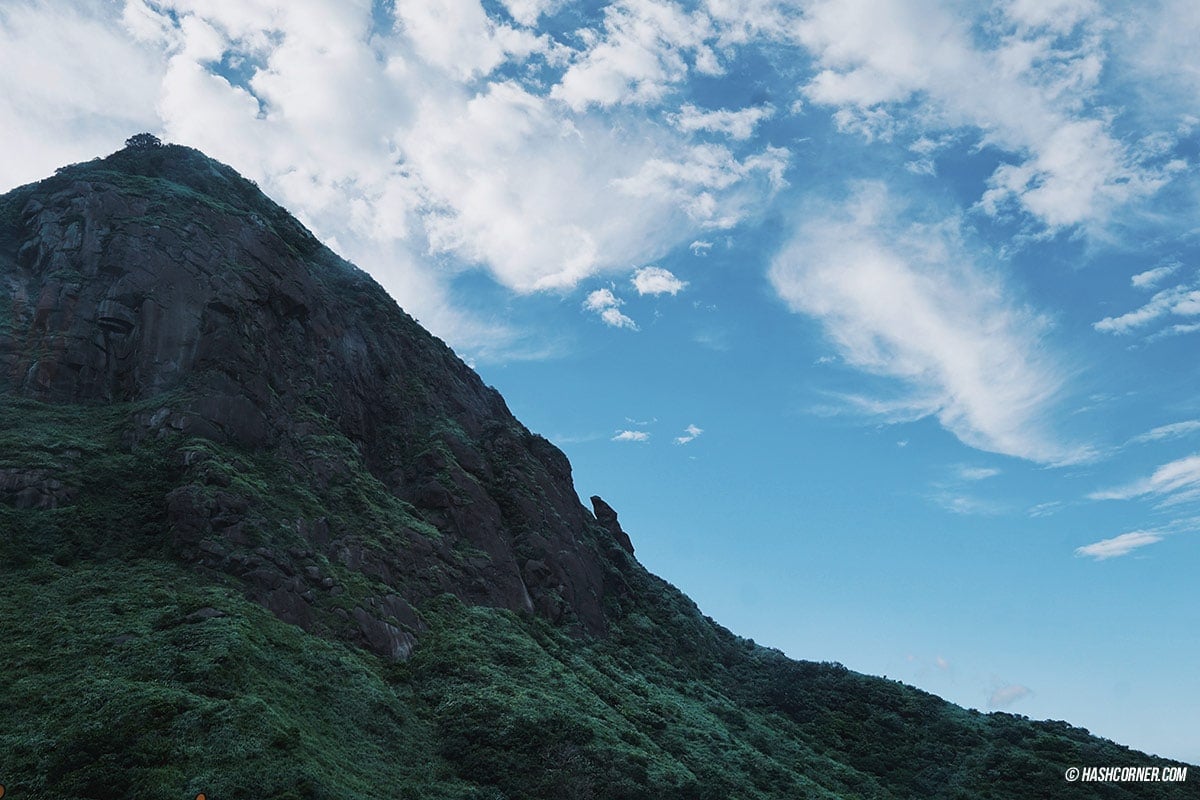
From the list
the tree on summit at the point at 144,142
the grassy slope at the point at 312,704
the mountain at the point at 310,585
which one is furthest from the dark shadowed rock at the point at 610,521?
the tree on summit at the point at 144,142

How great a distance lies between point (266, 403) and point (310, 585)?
14.7m

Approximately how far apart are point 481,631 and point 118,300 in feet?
97.4

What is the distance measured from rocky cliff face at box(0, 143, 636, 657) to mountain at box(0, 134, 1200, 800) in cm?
21

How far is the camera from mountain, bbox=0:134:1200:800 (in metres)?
25.4

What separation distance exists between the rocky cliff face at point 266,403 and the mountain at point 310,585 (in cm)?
21

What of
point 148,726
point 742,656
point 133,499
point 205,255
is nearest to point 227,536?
point 133,499

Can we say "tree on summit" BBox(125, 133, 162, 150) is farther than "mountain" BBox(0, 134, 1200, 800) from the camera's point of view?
Yes

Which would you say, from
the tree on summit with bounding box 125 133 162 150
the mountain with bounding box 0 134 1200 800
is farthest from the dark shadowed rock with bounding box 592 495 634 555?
the tree on summit with bounding box 125 133 162 150

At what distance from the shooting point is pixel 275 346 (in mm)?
52000

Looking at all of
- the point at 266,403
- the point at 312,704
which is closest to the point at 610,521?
the point at 266,403

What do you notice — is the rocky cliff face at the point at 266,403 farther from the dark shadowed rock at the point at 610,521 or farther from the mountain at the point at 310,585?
the dark shadowed rock at the point at 610,521

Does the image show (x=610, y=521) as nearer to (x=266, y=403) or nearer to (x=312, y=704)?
(x=266, y=403)

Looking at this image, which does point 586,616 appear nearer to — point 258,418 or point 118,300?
point 258,418

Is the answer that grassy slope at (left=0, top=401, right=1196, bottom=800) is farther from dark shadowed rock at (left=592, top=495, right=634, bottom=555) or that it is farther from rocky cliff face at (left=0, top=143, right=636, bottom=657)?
dark shadowed rock at (left=592, top=495, right=634, bottom=555)
